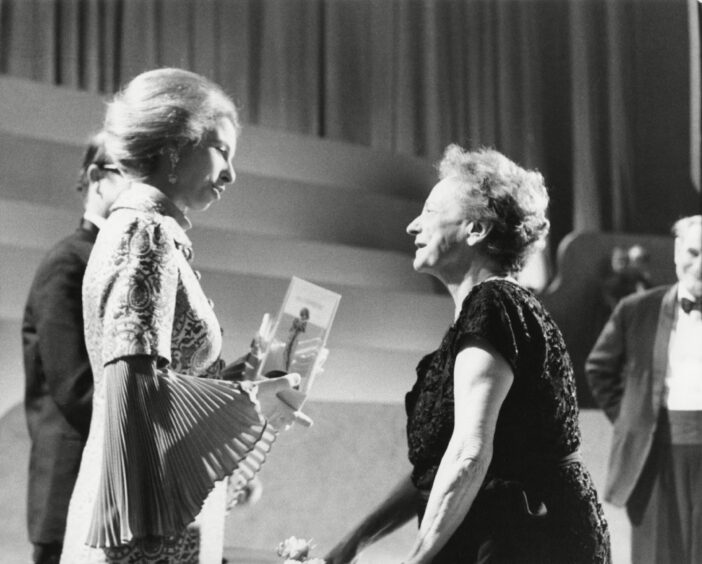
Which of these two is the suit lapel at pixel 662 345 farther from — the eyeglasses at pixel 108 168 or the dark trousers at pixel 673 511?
the eyeglasses at pixel 108 168

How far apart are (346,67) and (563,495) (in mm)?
4512

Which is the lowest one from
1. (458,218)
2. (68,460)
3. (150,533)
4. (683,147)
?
(150,533)

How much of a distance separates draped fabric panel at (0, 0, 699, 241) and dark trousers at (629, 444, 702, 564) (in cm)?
226

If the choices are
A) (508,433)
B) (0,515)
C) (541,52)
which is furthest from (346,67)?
(508,433)

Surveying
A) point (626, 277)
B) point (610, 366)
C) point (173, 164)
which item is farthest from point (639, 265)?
point (173, 164)

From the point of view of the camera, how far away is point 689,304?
3.83 metres

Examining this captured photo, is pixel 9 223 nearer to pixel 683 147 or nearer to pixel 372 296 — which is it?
pixel 372 296

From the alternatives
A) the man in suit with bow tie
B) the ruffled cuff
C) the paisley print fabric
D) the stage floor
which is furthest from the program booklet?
the man in suit with bow tie

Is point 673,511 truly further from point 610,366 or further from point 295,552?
point 295,552

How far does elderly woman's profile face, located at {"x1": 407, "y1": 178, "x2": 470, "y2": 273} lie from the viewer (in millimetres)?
1803

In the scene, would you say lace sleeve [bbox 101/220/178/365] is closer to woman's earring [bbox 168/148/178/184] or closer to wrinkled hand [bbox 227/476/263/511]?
woman's earring [bbox 168/148/178/184]

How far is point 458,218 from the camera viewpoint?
1805 mm

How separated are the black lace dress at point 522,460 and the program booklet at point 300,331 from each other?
0.29 metres

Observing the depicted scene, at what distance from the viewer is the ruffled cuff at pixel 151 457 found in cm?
142
